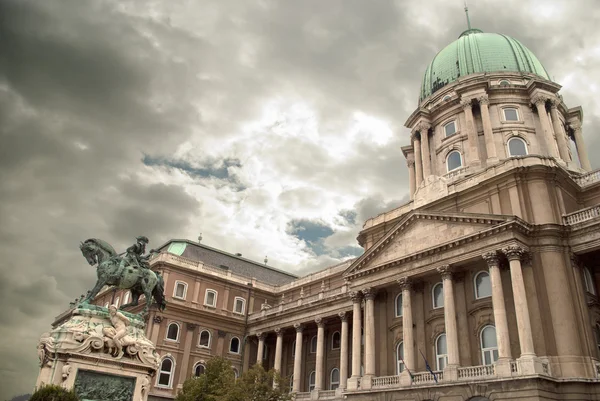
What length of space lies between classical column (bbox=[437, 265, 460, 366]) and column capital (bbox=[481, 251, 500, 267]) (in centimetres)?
267

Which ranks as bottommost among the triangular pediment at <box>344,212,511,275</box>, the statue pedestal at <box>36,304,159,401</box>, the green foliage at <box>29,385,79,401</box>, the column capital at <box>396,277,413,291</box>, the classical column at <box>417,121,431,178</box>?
the green foliage at <box>29,385,79,401</box>

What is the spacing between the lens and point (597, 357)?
89.4 ft

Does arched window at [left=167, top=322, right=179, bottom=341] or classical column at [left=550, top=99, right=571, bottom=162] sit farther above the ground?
classical column at [left=550, top=99, right=571, bottom=162]

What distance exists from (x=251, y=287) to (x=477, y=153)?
29.0m

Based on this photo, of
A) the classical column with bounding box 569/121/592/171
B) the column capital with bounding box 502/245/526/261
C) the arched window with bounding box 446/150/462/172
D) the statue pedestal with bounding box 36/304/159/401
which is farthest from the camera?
the arched window with bounding box 446/150/462/172

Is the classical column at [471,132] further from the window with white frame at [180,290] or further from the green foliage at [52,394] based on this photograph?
the green foliage at [52,394]

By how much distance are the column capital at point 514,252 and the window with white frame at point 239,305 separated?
109ft

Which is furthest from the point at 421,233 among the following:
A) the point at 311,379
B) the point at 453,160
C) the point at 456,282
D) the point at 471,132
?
the point at 311,379

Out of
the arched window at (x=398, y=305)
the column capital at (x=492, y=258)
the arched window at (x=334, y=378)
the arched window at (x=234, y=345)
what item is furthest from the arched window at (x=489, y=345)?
the arched window at (x=234, y=345)

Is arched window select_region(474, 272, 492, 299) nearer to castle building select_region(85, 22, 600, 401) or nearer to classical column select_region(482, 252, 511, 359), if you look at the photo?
castle building select_region(85, 22, 600, 401)

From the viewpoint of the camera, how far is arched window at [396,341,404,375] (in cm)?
3447

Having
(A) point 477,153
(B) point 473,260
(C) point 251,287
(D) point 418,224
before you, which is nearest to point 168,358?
(C) point 251,287

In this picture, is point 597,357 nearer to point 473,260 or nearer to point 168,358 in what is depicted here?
point 473,260

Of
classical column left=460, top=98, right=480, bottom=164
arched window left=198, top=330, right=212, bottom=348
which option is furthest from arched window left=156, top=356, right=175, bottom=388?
classical column left=460, top=98, right=480, bottom=164
